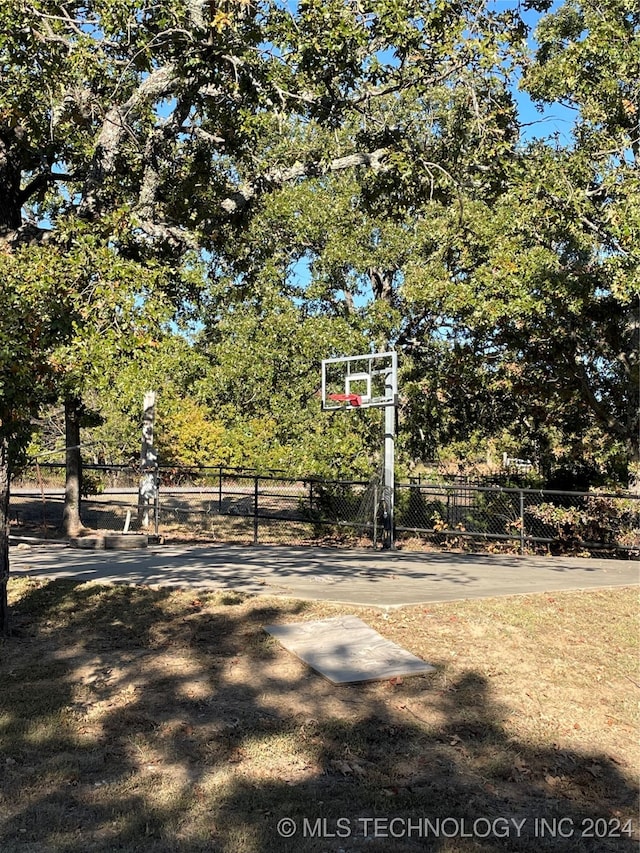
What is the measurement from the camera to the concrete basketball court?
796 cm

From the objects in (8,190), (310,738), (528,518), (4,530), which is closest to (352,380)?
(528,518)

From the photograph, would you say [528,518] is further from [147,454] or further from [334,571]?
[147,454]

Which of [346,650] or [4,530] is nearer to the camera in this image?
[346,650]

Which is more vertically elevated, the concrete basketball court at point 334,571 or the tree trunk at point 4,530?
the tree trunk at point 4,530

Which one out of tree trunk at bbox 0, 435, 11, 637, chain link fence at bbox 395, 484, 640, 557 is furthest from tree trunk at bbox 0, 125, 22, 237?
chain link fence at bbox 395, 484, 640, 557

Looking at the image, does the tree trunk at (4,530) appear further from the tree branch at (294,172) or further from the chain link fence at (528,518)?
the chain link fence at (528,518)

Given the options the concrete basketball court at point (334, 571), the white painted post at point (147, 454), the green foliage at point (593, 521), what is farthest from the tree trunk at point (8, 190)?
the green foliage at point (593, 521)

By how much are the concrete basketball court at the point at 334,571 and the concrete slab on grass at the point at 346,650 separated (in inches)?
30.4

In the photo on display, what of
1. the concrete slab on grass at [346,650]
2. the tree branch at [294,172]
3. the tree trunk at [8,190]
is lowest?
the concrete slab on grass at [346,650]

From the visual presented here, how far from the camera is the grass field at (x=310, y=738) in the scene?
3566 millimetres

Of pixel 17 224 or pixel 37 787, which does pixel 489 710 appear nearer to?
pixel 37 787

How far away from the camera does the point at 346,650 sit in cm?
593

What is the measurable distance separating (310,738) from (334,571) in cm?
505

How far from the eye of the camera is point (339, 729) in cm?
459
